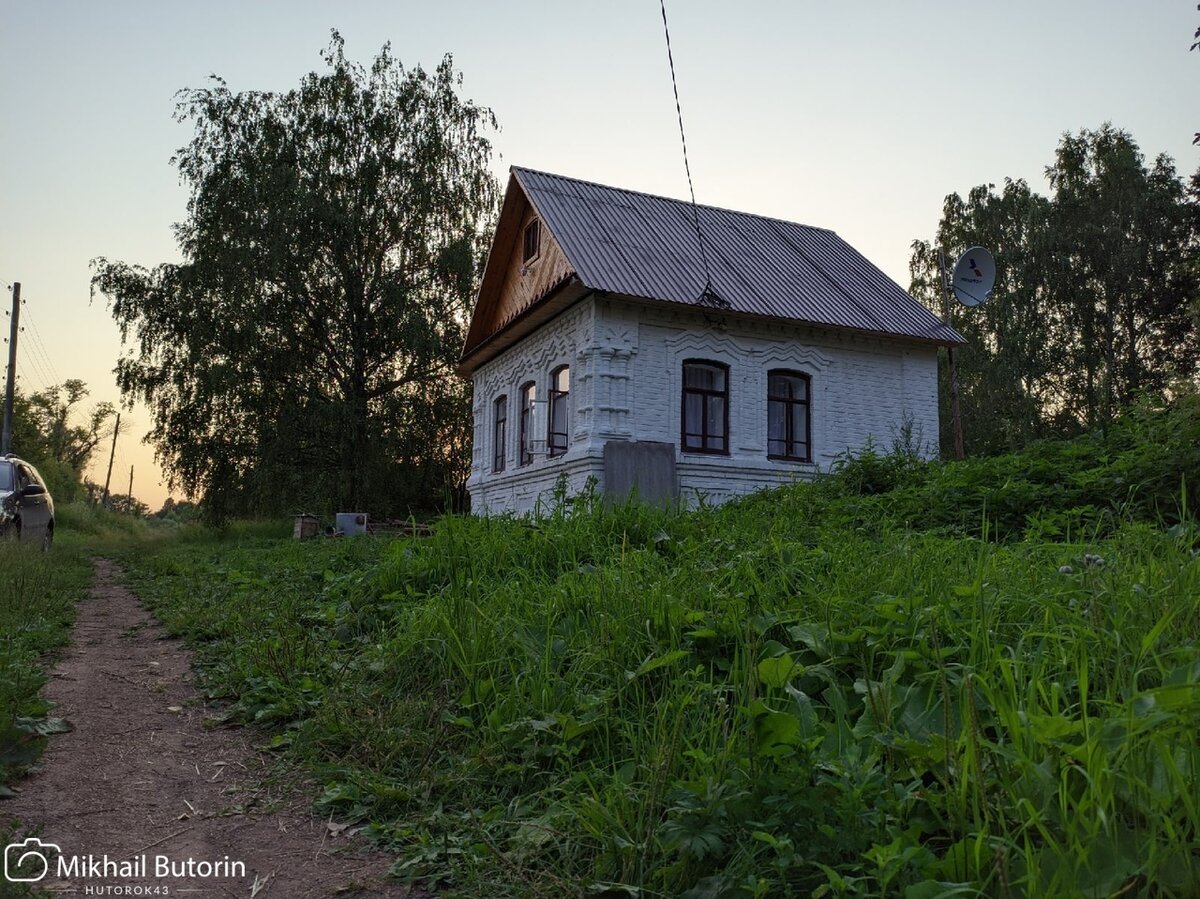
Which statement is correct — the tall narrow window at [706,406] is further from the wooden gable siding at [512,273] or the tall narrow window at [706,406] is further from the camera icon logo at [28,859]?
the camera icon logo at [28,859]

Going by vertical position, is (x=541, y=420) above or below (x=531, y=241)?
below

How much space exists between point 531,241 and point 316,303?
8.15 meters

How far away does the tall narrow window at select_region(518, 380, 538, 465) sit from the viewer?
1703 cm

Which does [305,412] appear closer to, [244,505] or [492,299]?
[244,505]

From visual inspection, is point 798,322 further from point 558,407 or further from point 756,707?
point 756,707

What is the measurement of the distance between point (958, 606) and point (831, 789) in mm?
1399

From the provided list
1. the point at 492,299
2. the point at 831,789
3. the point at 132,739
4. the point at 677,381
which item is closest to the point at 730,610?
the point at 831,789

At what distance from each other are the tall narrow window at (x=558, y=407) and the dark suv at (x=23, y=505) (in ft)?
27.2

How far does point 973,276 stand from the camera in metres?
16.2

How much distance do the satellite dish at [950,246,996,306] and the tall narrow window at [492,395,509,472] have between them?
943 centimetres

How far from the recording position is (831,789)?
90.1 inches

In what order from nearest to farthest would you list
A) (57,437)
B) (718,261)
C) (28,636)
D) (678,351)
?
1. (28,636)
2. (678,351)
3. (718,261)
4. (57,437)

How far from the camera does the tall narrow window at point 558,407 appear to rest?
16.0m

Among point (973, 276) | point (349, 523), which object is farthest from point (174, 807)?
point (973, 276)
